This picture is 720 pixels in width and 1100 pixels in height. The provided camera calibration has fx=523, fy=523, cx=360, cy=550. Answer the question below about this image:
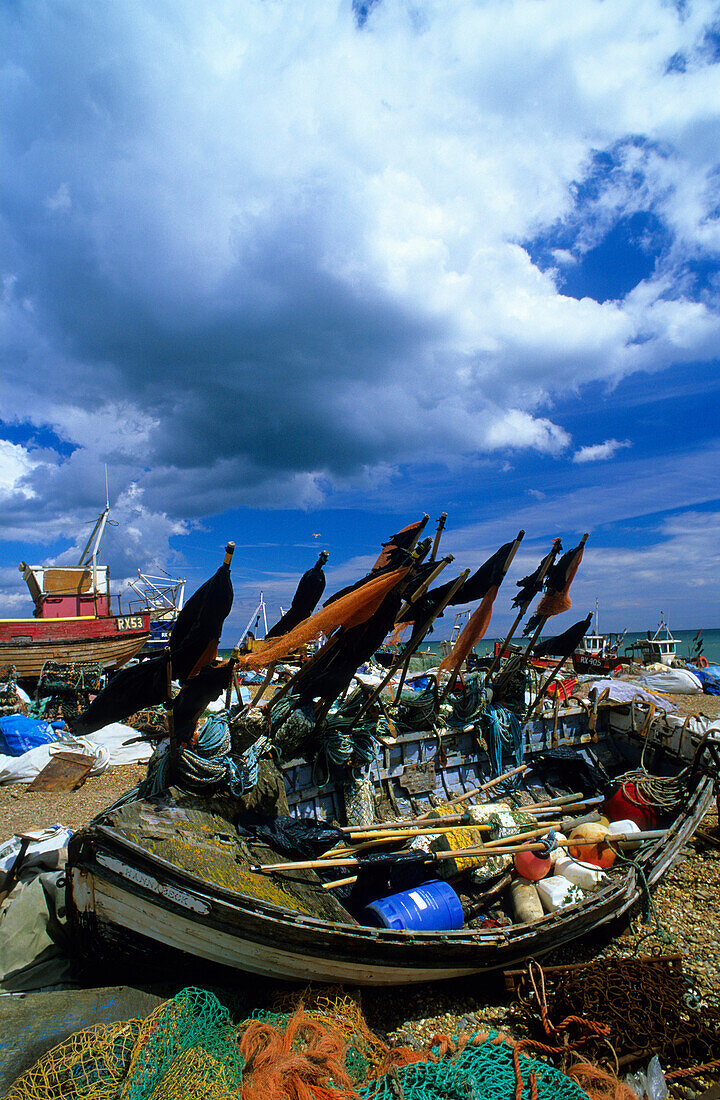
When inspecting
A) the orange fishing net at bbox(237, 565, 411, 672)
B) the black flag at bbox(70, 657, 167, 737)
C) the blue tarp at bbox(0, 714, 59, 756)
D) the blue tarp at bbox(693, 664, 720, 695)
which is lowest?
the blue tarp at bbox(693, 664, 720, 695)

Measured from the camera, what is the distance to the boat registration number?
1111 inches

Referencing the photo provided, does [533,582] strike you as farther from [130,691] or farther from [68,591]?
[68,591]

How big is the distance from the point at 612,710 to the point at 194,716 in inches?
397

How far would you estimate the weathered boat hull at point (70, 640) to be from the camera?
78.2ft

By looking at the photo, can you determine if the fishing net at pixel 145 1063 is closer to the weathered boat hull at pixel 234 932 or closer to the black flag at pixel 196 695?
the weathered boat hull at pixel 234 932

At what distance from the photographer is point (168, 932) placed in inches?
204

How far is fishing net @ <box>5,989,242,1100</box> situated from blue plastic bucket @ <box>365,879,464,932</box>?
2088mm

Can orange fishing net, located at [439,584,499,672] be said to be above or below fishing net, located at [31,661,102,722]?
above

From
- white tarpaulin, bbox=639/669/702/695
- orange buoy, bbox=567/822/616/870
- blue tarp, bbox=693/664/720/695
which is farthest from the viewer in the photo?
blue tarp, bbox=693/664/720/695

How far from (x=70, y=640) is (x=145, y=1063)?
24400mm

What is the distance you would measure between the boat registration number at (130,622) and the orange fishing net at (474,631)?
22385 mm

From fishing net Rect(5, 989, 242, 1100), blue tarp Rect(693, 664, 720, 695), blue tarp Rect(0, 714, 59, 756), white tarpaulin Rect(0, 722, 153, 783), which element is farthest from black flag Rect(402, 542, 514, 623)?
blue tarp Rect(693, 664, 720, 695)

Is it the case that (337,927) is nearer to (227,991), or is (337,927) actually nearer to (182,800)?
(227,991)

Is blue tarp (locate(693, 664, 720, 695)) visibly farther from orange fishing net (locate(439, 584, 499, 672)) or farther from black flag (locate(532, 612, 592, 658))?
orange fishing net (locate(439, 584, 499, 672))
